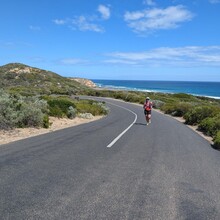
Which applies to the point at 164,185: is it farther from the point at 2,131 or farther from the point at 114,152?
the point at 2,131

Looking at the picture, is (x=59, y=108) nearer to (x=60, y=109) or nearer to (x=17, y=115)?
(x=60, y=109)

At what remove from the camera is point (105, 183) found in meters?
6.94

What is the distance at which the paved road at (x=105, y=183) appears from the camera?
17.4 feet

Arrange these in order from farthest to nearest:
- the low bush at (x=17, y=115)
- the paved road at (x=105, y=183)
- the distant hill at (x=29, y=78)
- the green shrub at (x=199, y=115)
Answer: the distant hill at (x=29, y=78)
the green shrub at (x=199, y=115)
the low bush at (x=17, y=115)
the paved road at (x=105, y=183)

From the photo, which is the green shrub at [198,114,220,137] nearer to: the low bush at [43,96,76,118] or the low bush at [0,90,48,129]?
the low bush at [0,90,48,129]

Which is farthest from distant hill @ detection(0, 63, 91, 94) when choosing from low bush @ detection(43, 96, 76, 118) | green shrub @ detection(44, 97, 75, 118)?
low bush @ detection(43, 96, 76, 118)

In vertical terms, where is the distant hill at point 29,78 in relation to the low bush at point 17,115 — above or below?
below

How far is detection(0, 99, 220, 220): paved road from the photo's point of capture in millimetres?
5309

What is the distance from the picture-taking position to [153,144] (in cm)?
1316

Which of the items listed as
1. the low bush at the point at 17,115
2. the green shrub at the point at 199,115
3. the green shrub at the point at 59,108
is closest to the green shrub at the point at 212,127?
the green shrub at the point at 199,115

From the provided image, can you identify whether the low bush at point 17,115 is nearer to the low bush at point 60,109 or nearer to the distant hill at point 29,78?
the low bush at point 60,109

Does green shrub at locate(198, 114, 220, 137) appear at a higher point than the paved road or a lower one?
lower

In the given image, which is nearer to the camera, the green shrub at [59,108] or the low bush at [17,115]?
the low bush at [17,115]

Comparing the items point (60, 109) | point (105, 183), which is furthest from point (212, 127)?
point (105, 183)
